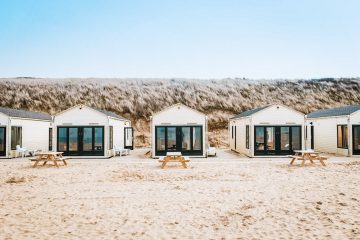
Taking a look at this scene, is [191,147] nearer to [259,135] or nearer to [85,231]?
[259,135]

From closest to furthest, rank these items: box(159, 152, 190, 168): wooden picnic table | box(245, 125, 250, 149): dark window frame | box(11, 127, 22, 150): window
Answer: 1. box(159, 152, 190, 168): wooden picnic table
2. box(11, 127, 22, 150): window
3. box(245, 125, 250, 149): dark window frame

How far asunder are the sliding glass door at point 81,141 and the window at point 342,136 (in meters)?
13.7

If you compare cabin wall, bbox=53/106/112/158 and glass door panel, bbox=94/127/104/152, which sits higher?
cabin wall, bbox=53/106/112/158

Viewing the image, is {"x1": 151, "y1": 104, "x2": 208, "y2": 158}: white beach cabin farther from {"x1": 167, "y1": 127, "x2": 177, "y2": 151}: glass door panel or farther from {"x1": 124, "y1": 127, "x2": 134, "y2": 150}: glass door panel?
{"x1": 124, "y1": 127, "x2": 134, "y2": 150}: glass door panel

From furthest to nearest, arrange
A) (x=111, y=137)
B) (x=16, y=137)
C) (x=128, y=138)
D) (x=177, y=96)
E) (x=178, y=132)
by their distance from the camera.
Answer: (x=177, y=96) → (x=128, y=138) → (x=111, y=137) → (x=16, y=137) → (x=178, y=132)

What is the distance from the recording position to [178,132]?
20.0 m

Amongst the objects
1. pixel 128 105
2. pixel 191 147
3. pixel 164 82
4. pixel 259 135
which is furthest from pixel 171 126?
pixel 164 82

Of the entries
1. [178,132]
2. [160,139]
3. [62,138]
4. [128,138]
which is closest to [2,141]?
[62,138]

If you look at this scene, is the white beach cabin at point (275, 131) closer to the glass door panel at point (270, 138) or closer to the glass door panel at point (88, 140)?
the glass door panel at point (270, 138)

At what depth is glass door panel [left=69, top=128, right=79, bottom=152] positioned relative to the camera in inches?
801

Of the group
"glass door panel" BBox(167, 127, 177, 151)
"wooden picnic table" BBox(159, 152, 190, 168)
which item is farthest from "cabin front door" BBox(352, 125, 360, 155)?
"wooden picnic table" BBox(159, 152, 190, 168)

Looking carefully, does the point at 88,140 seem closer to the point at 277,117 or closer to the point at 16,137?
the point at 16,137

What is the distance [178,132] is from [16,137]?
9.37m

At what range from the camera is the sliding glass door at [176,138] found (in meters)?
20.0
